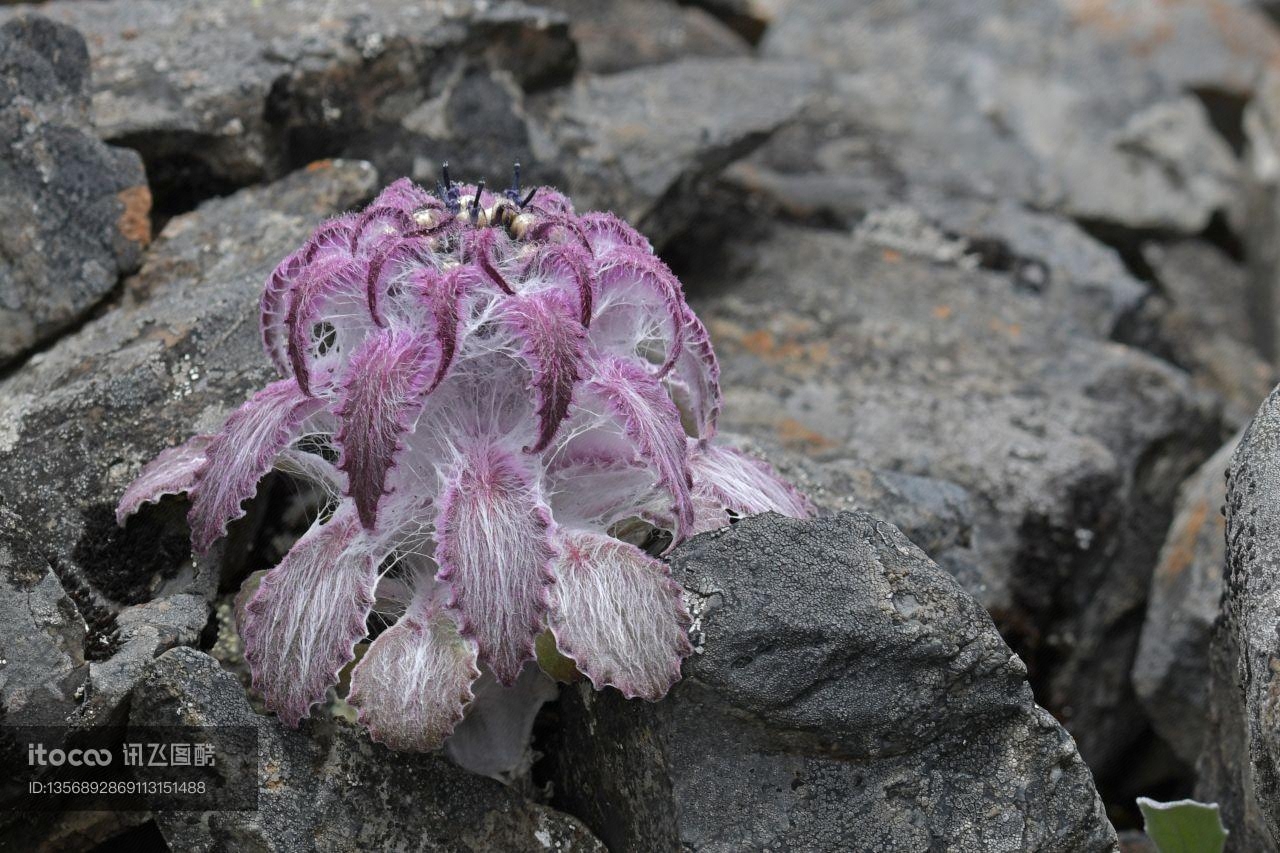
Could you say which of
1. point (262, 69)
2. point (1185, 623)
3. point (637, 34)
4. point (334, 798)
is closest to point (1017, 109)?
point (637, 34)

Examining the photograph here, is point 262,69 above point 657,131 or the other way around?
above

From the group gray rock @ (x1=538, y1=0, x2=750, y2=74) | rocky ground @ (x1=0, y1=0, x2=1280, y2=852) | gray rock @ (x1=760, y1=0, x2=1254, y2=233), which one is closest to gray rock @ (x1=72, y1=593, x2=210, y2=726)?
rocky ground @ (x1=0, y1=0, x2=1280, y2=852)

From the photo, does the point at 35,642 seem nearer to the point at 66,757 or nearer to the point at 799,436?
the point at 66,757

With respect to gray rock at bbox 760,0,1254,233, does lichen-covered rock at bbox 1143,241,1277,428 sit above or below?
below

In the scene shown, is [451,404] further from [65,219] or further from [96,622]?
[65,219]

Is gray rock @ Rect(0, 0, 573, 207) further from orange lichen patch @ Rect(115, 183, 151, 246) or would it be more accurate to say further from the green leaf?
the green leaf

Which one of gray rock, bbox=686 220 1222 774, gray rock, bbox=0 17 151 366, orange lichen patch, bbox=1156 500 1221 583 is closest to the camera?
gray rock, bbox=0 17 151 366
